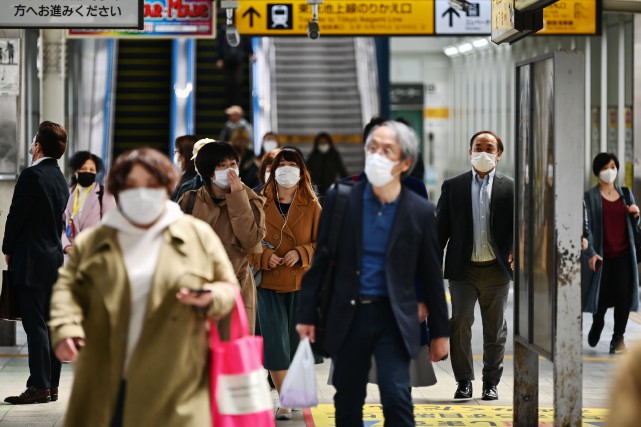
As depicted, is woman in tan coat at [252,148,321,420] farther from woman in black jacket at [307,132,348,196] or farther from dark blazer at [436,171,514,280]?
woman in black jacket at [307,132,348,196]

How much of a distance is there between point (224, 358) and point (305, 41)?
67.5 ft

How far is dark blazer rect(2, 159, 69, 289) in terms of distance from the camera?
7.64 meters

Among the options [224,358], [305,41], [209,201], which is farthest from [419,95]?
[224,358]

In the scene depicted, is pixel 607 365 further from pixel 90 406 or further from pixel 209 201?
pixel 90 406

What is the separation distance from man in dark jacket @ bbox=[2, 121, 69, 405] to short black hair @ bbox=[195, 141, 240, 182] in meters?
0.98

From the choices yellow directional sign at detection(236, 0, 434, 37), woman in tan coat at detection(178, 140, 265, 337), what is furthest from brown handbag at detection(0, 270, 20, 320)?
yellow directional sign at detection(236, 0, 434, 37)

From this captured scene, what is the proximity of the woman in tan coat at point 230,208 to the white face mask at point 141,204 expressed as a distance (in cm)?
261

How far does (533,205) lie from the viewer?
6711 mm

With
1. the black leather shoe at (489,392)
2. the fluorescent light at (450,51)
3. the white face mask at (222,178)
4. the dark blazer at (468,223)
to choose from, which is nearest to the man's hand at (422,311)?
the white face mask at (222,178)

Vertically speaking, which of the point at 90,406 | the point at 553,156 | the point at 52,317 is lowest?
the point at 90,406

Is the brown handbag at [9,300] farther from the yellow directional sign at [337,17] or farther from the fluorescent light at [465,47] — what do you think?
the fluorescent light at [465,47]

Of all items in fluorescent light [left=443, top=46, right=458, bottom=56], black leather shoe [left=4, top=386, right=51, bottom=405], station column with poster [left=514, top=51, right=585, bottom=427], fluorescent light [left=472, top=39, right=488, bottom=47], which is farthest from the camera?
fluorescent light [left=443, top=46, right=458, bottom=56]

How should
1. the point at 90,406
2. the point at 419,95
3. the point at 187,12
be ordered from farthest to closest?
the point at 419,95 → the point at 187,12 → the point at 90,406

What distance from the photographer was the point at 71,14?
8391mm
